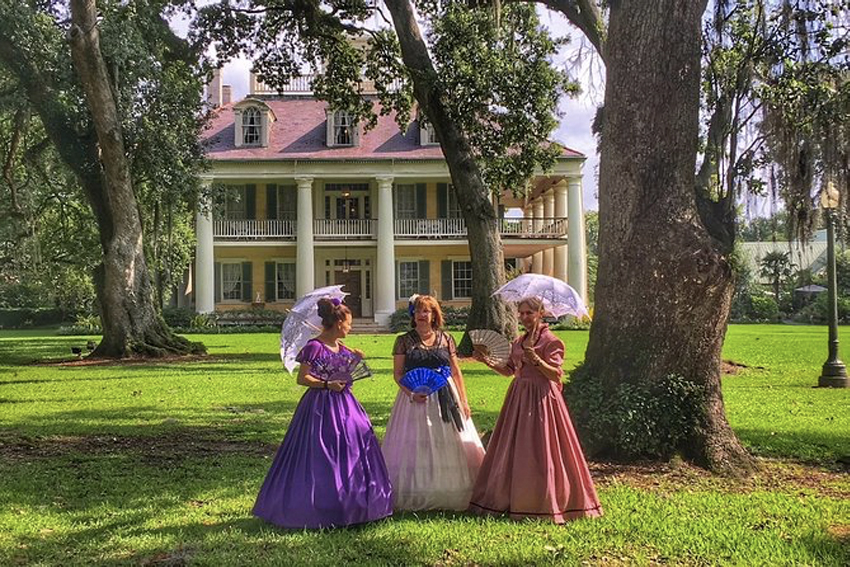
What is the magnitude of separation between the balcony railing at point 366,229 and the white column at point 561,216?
77 cm

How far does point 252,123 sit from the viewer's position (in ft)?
102

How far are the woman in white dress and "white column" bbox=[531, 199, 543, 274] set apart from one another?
26733mm

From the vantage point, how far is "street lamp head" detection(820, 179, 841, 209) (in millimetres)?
9638

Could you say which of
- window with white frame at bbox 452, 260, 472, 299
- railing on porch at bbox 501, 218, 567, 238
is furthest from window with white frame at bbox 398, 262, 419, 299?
railing on porch at bbox 501, 218, 567, 238

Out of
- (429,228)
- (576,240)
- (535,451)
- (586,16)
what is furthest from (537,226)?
(535,451)

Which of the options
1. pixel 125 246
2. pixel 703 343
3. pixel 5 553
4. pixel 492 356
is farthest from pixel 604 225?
pixel 125 246

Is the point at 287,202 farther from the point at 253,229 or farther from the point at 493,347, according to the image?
the point at 493,347

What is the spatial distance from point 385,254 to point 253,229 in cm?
559

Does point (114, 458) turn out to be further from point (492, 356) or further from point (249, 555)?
point (492, 356)

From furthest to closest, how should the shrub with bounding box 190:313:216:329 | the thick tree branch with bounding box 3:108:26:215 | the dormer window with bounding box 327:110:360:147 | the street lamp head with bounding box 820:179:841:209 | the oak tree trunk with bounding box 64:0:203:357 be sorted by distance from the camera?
the dormer window with bounding box 327:110:360:147 < the shrub with bounding box 190:313:216:329 < the thick tree branch with bounding box 3:108:26:215 < the oak tree trunk with bounding box 64:0:203:357 < the street lamp head with bounding box 820:179:841:209

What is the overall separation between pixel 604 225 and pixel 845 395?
6.53 meters

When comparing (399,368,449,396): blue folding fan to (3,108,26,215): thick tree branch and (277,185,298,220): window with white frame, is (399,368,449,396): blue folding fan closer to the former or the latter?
(3,108,26,215): thick tree branch

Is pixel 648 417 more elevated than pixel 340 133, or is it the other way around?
pixel 340 133

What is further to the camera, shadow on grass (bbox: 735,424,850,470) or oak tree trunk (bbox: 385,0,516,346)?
oak tree trunk (bbox: 385,0,516,346)
